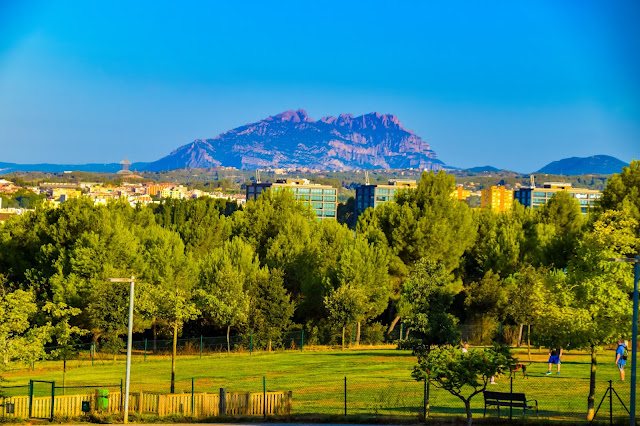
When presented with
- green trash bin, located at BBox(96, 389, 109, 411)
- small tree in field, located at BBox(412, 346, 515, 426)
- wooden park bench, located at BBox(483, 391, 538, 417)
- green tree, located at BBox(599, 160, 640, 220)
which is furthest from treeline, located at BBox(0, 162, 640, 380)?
small tree in field, located at BBox(412, 346, 515, 426)

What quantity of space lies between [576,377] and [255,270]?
28.8 m

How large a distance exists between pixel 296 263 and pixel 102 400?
1303 inches

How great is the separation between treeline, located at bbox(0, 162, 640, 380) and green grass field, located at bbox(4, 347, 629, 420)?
2633 mm

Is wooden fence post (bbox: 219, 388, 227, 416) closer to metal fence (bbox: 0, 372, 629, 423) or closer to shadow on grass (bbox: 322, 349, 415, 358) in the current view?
metal fence (bbox: 0, 372, 629, 423)

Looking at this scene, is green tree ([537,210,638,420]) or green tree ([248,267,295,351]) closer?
green tree ([537,210,638,420])

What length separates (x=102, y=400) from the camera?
2761 centimetres

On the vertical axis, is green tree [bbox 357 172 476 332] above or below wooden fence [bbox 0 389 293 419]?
above

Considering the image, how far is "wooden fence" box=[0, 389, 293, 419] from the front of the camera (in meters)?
27.4

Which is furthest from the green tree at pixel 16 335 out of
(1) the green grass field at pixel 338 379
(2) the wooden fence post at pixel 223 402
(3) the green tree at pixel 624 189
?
(3) the green tree at pixel 624 189

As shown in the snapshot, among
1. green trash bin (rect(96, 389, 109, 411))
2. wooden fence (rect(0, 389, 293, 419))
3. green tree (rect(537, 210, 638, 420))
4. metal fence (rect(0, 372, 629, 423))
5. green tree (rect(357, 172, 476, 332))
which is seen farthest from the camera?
green tree (rect(357, 172, 476, 332))

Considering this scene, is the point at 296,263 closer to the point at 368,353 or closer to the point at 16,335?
the point at 368,353

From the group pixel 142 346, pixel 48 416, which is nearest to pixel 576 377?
pixel 48 416

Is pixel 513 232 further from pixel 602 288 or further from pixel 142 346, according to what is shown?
pixel 602 288

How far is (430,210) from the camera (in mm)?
60562
